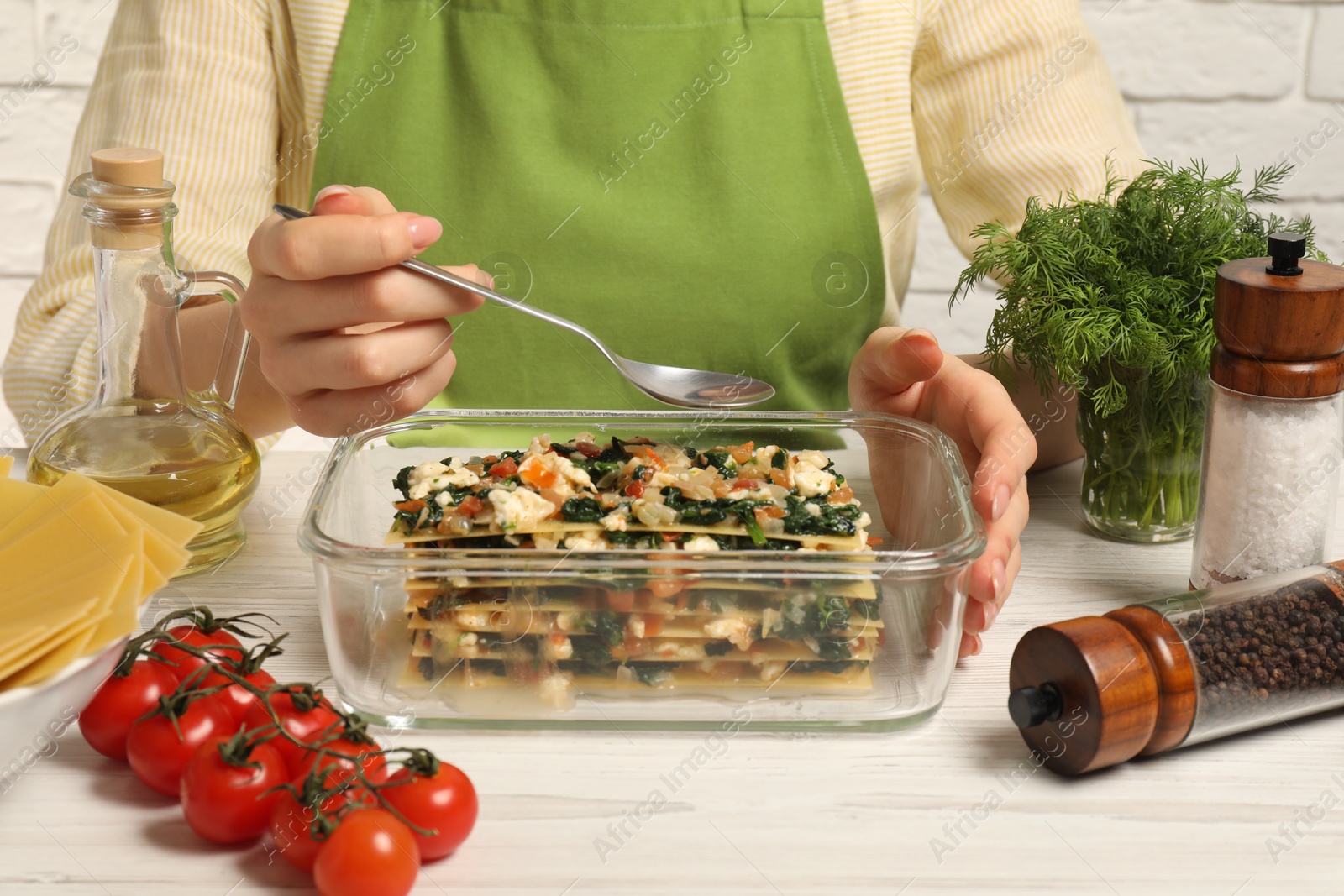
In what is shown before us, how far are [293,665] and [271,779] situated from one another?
20cm

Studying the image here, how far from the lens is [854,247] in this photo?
1.37 m

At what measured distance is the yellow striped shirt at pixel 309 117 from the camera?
49.0 inches

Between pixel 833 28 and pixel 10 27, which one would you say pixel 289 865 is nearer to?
pixel 833 28

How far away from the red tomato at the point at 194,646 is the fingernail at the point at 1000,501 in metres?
0.51

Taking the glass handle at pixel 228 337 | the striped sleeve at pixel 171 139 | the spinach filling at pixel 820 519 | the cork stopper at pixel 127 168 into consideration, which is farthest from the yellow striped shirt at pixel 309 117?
the spinach filling at pixel 820 519

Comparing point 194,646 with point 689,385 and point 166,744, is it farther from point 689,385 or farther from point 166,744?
point 689,385

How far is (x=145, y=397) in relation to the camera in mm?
898

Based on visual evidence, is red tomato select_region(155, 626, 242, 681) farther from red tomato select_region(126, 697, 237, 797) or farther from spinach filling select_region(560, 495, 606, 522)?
spinach filling select_region(560, 495, 606, 522)

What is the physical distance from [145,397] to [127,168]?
0.18 metres

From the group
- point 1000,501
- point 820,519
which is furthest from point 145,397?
point 1000,501

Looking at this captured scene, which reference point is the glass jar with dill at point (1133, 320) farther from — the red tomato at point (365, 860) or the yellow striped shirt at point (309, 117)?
the red tomato at point (365, 860)

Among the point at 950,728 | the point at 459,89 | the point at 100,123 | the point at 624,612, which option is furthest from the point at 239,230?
the point at 950,728

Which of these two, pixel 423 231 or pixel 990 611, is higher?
pixel 423 231

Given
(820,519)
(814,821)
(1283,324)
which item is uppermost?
(1283,324)
